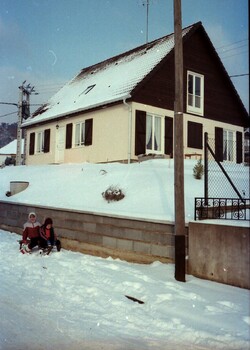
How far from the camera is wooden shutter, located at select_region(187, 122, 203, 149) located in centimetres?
1747

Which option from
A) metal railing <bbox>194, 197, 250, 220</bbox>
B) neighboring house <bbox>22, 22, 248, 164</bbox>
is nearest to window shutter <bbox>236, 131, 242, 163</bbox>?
neighboring house <bbox>22, 22, 248, 164</bbox>

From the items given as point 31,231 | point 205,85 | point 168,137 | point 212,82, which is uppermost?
point 212,82

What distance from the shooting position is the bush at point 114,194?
936cm

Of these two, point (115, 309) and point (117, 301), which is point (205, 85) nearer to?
point (117, 301)

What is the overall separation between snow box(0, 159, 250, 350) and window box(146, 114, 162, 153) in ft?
20.4

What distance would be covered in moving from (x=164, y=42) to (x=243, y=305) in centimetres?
1568

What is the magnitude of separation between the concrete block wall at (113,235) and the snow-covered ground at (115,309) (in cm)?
34

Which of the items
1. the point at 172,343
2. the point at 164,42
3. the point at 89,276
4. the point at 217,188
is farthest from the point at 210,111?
the point at 172,343

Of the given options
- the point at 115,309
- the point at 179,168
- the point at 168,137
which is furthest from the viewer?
the point at 168,137

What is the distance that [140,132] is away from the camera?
50.5 ft

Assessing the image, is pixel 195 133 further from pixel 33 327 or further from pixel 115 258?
pixel 33 327

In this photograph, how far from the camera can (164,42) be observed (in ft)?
59.3

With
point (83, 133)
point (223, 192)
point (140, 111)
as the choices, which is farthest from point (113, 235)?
point (83, 133)

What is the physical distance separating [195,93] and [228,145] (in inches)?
142
